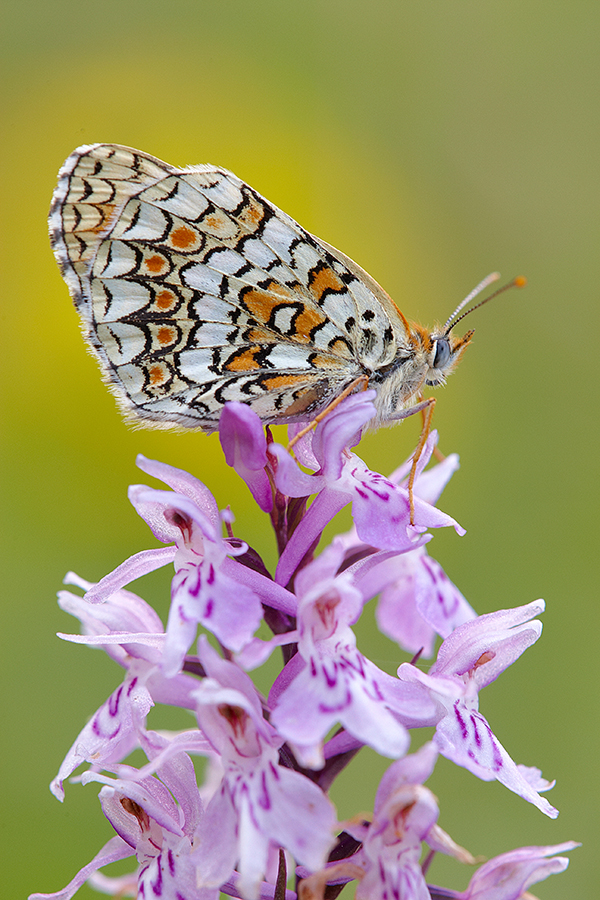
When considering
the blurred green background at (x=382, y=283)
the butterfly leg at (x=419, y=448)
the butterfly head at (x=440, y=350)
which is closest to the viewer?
the butterfly leg at (x=419, y=448)

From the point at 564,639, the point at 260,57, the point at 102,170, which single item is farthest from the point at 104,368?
the point at 260,57

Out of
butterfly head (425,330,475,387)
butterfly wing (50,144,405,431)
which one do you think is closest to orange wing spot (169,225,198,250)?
butterfly wing (50,144,405,431)

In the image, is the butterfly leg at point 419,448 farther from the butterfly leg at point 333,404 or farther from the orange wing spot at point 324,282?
the orange wing spot at point 324,282

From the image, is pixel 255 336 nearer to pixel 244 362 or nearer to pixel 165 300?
pixel 244 362

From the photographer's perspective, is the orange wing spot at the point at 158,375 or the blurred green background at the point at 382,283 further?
the blurred green background at the point at 382,283

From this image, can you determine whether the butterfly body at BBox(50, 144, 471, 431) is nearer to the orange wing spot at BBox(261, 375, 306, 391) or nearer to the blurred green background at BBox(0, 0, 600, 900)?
the orange wing spot at BBox(261, 375, 306, 391)

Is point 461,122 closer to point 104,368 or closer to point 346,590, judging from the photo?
point 104,368

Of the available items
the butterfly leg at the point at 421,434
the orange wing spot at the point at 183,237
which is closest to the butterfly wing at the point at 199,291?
the orange wing spot at the point at 183,237
